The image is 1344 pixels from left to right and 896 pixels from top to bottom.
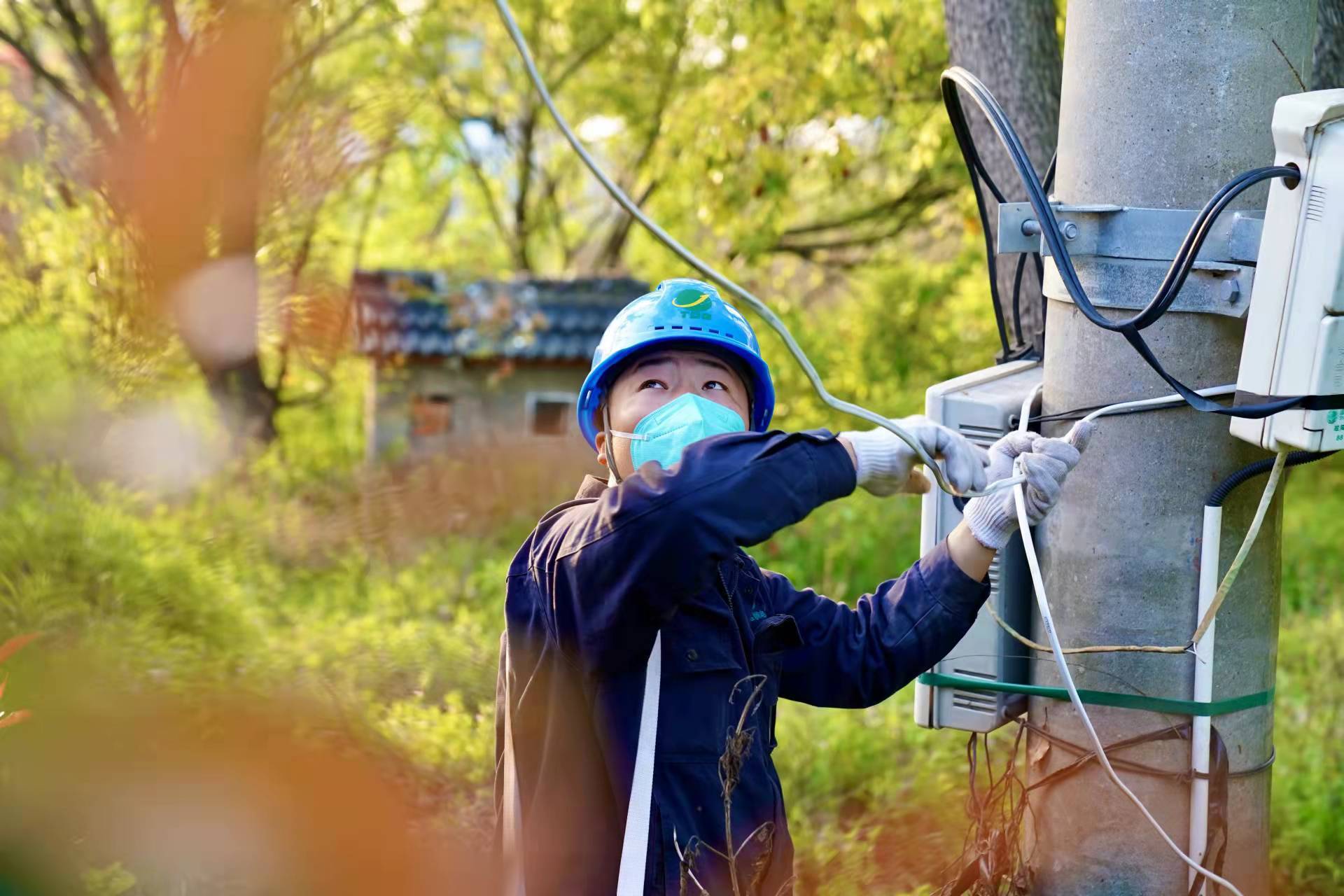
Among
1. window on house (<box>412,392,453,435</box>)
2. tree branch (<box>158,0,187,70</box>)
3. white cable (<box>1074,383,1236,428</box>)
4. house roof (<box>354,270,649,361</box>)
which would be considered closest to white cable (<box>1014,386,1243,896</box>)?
white cable (<box>1074,383,1236,428</box>)

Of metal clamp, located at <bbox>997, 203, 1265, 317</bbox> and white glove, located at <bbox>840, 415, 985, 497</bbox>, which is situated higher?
metal clamp, located at <bbox>997, 203, 1265, 317</bbox>

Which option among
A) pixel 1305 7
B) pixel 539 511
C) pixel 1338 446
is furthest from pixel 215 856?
pixel 539 511

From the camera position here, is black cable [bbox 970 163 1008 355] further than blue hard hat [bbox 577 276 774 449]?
Yes

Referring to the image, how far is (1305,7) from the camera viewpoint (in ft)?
6.98

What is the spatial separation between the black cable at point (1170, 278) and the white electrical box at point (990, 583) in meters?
0.29

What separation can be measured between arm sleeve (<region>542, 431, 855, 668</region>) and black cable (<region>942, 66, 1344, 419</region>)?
502mm

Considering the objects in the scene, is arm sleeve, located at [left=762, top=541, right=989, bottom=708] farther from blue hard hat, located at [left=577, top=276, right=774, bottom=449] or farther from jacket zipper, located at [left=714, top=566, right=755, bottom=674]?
blue hard hat, located at [left=577, top=276, right=774, bottom=449]

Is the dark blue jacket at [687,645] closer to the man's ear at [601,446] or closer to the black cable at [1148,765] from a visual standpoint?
the man's ear at [601,446]

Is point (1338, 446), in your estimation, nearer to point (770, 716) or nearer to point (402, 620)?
point (770, 716)

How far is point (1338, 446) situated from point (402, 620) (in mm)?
5135

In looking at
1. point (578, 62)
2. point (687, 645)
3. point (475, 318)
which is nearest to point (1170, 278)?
point (687, 645)

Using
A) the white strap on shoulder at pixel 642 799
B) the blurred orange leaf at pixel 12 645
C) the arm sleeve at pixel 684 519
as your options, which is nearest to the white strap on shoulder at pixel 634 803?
the white strap on shoulder at pixel 642 799

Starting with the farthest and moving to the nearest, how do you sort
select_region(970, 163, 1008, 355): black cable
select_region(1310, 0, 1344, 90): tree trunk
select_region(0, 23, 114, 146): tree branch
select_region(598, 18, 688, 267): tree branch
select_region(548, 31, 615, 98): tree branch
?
select_region(548, 31, 615, 98): tree branch
select_region(598, 18, 688, 267): tree branch
select_region(0, 23, 114, 146): tree branch
select_region(1310, 0, 1344, 90): tree trunk
select_region(970, 163, 1008, 355): black cable

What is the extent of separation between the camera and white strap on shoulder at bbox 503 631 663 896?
6.61ft
